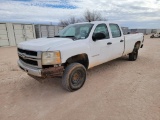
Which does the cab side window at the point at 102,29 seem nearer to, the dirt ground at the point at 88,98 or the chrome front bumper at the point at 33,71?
the dirt ground at the point at 88,98

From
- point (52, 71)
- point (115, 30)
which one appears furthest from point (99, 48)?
point (52, 71)

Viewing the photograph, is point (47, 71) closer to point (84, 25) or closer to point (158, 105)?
point (84, 25)

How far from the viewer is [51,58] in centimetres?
325

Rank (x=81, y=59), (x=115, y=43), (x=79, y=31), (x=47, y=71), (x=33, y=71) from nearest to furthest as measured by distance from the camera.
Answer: (x=47, y=71), (x=33, y=71), (x=81, y=59), (x=79, y=31), (x=115, y=43)

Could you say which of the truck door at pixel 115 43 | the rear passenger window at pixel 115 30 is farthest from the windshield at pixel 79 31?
the rear passenger window at pixel 115 30

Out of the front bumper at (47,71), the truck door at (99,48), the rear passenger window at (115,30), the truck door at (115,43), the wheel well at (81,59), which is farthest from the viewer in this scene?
the rear passenger window at (115,30)

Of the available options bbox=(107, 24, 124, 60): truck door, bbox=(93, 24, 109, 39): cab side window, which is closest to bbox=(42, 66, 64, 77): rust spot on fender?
bbox=(93, 24, 109, 39): cab side window

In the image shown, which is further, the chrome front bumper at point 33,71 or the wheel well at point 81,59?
the wheel well at point 81,59

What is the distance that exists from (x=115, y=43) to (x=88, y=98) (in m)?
2.57

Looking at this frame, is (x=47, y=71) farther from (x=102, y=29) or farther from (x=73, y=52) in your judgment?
(x=102, y=29)

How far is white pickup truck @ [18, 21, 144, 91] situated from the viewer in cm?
328

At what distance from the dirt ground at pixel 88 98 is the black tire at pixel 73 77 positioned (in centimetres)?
17

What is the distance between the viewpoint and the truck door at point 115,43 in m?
4.96

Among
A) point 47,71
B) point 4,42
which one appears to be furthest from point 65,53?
point 4,42
